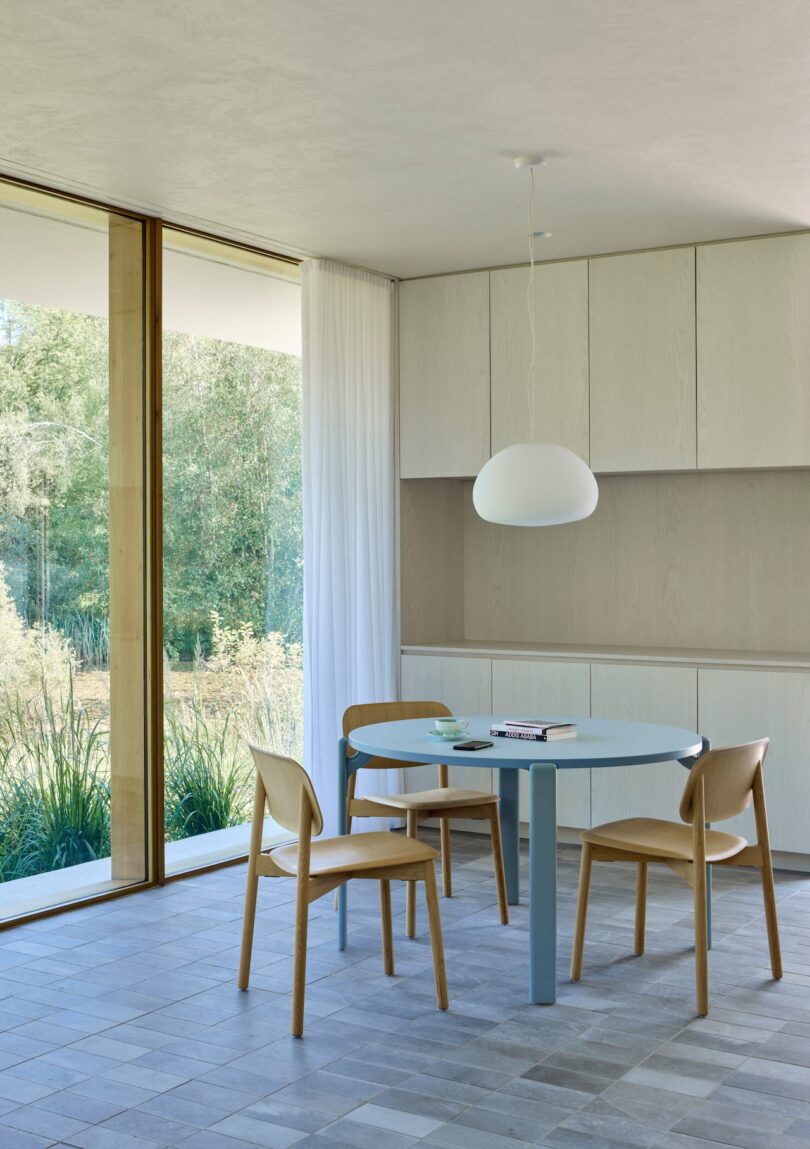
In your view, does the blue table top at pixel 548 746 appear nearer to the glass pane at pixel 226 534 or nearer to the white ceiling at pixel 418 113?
the glass pane at pixel 226 534

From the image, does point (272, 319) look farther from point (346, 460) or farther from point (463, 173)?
point (463, 173)

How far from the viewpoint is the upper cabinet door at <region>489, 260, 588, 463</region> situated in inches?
224

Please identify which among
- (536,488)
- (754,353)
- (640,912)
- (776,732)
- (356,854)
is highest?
(754,353)

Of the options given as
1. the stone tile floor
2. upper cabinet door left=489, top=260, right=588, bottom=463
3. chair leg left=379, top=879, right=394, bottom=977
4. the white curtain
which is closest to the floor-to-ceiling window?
the white curtain

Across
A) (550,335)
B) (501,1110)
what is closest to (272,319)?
(550,335)

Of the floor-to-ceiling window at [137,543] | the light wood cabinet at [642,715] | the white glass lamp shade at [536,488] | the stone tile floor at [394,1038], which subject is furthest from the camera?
the light wood cabinet at [642,715]

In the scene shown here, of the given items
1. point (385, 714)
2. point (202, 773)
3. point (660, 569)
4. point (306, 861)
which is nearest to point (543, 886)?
point (306, 861)

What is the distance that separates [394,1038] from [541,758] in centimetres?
88

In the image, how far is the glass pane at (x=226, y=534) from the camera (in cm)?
511

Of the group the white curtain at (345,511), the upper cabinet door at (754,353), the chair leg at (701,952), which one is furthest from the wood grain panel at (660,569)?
the chair leg at (701,952)

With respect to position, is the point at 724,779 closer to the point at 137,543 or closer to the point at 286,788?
the point at 286,788

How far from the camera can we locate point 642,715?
17.8ft

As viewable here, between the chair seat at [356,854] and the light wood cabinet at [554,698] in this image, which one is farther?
the light wood cabinet at [554,698]

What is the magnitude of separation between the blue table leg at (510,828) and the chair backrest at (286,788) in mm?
1185
